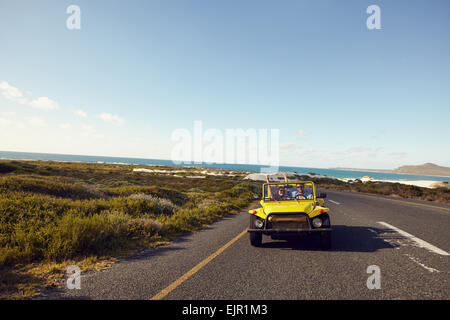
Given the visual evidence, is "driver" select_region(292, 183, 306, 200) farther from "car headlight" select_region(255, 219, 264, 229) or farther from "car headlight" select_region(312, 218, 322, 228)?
"car headlight" select_region(255, 219, 264, 229)

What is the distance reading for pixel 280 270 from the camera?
14.8ft

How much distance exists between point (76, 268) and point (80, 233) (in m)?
1.29

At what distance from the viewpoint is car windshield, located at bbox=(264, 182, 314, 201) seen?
702cm

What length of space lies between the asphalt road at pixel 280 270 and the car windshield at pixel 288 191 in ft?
3.95

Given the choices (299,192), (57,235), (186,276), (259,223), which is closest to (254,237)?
(259,223)

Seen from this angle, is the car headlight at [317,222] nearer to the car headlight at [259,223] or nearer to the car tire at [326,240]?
the car tire at [326,240]

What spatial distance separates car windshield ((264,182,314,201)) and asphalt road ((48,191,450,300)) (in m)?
1.20

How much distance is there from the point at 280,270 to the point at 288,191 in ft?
9.83

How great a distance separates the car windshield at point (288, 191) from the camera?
7.02 m

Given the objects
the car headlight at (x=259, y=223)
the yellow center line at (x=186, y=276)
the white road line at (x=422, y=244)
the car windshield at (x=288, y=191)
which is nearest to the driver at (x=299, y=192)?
the car windshield at (x=288, y=191)

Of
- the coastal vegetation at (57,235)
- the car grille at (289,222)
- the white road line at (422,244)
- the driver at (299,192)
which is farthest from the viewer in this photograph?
the driver at (299,192)

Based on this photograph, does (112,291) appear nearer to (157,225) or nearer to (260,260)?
(260,260)
